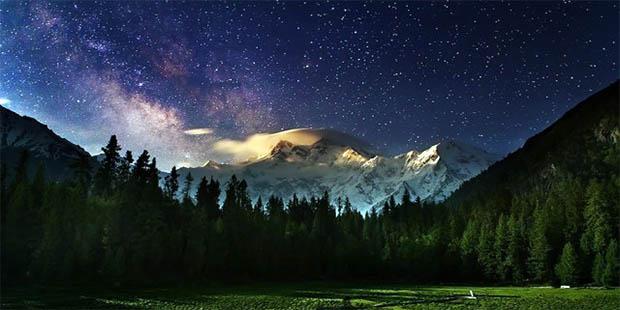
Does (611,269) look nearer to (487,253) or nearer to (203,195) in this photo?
(487,253)

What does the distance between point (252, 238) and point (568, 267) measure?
2671 inches

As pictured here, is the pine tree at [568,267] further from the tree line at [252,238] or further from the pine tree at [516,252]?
the pine tree at [516,252]

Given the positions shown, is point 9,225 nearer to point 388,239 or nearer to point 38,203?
point 38,203

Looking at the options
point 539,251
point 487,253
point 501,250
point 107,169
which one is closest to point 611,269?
point 539,251

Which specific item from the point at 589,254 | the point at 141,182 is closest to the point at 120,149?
the point at 141,182

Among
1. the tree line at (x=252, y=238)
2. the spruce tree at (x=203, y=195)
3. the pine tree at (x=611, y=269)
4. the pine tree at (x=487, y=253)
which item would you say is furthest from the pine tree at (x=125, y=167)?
the pine tree at (x=611, y=269)

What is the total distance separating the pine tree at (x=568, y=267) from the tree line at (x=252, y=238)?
20 centimetres

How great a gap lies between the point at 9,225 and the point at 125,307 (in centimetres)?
4018

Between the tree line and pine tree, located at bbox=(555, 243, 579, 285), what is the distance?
0.67 feet

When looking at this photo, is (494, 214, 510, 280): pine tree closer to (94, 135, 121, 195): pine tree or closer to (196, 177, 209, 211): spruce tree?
(196, 177, 209, 211): spruce tree

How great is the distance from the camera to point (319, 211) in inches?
5846

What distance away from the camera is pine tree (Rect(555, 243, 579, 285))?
99.4m

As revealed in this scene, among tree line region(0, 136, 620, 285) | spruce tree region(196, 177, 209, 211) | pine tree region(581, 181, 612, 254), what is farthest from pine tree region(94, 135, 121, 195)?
pine tree region(581, 181, 612, 254)

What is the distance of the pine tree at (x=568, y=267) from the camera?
99.4 m
